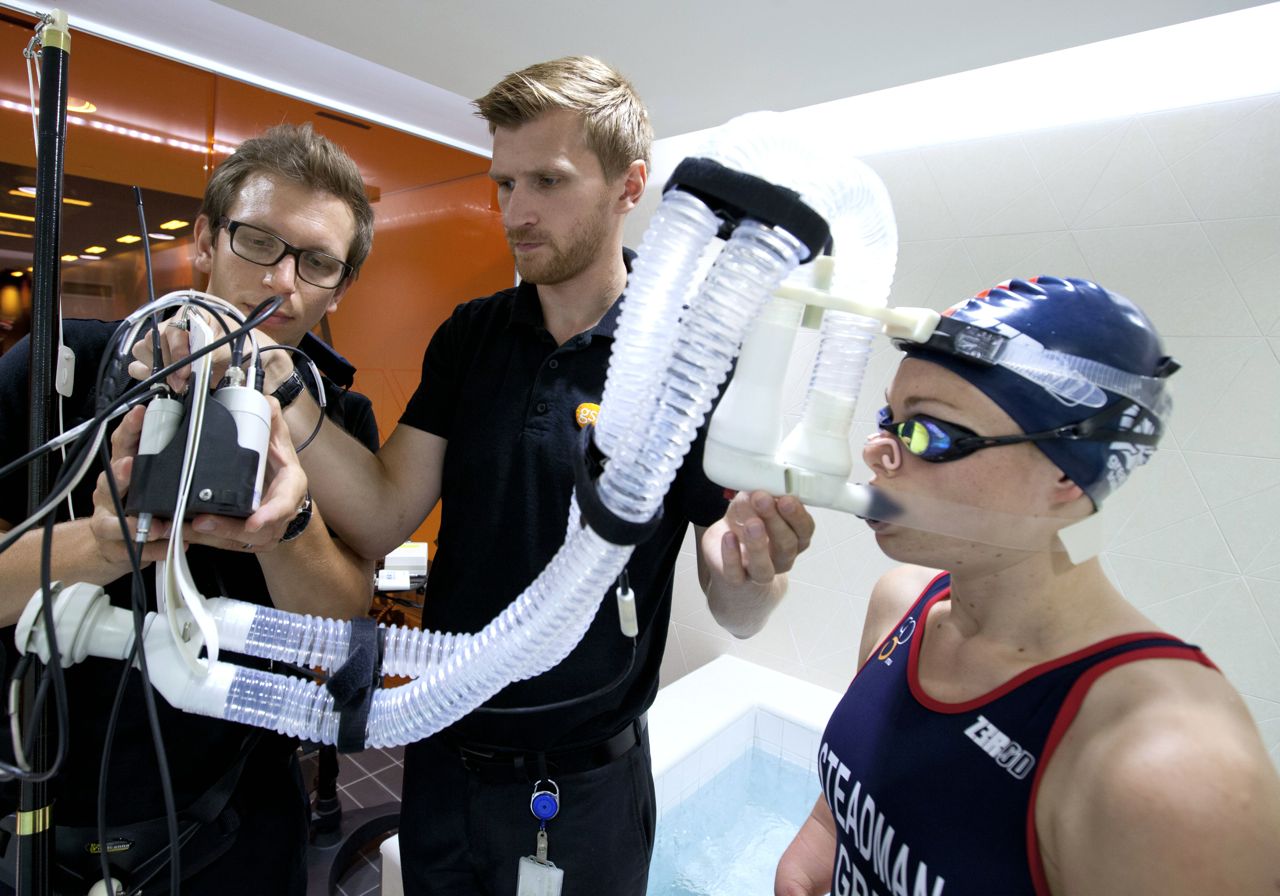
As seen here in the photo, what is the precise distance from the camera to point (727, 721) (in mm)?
2885

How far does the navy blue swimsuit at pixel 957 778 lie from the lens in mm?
797

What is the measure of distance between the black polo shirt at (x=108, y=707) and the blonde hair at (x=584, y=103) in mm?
788

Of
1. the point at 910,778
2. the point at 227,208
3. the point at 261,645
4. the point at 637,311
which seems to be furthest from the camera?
the point at 227,208

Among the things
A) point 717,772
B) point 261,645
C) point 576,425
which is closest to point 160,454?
point 261,645

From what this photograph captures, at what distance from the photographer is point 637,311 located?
0.61m

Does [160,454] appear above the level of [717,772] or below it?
above

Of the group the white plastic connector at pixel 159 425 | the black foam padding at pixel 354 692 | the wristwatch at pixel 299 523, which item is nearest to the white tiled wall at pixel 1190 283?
the wristwatch at pixel 299 523

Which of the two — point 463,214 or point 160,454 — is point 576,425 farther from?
point 463,214

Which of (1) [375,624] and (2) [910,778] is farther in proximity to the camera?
(2) [910,778]

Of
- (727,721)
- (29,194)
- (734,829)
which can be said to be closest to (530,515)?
(727,721)

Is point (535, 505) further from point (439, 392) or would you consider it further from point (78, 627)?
point (78, 627)

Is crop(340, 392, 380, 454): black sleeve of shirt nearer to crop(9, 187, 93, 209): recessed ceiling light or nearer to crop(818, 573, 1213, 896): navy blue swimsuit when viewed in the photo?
crop(818, 573, 1213, 896): navy blue swimsuit

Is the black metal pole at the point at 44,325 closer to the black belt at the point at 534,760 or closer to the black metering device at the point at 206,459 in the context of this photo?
the black metering device at the point at 206,459

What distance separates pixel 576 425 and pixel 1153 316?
226 cm
